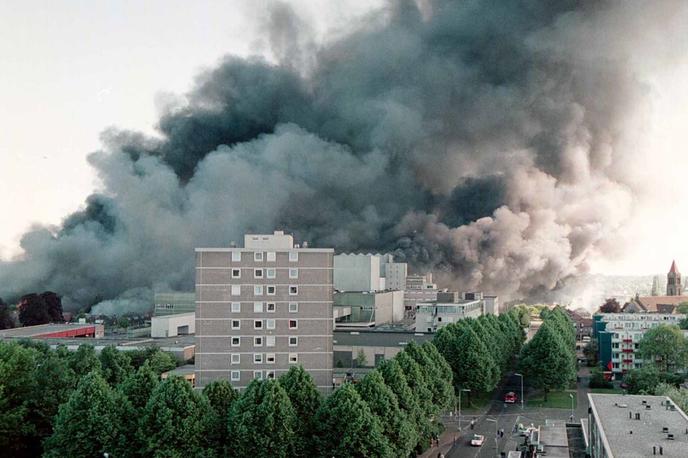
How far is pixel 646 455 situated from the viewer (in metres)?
22.0

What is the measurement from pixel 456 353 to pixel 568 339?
18567mm

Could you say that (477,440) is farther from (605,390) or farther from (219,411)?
(605,390)

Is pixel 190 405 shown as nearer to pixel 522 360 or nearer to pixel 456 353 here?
pixel 456 353

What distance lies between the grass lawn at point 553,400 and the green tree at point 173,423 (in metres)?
31.2

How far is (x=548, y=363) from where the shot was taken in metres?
55.3

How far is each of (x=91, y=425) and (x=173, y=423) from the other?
11.7 feet

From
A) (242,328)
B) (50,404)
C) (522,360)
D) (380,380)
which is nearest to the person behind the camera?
(380,380)

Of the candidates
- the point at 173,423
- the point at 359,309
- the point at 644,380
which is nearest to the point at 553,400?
the point at 644,380

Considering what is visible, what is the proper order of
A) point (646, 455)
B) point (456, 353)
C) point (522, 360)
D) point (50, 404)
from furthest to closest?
point (522, 360), point (456, 353), point (50, 404), point (646, 455)

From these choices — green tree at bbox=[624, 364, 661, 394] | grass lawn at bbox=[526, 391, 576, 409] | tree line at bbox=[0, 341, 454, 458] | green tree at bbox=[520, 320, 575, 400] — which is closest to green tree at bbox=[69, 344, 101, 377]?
tree line at bbox=[0, 341, 454, 458]

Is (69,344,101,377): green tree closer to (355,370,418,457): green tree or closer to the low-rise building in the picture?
(355,370,418,457): green tree

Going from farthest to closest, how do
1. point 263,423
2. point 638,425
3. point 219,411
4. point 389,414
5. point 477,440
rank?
point 477,440 < point 389,414 < point 219,411 < point 263,423 < point 638,425

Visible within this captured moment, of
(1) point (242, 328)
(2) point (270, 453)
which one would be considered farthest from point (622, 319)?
(2) point (270, 453)

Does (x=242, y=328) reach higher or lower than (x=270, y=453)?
higher
